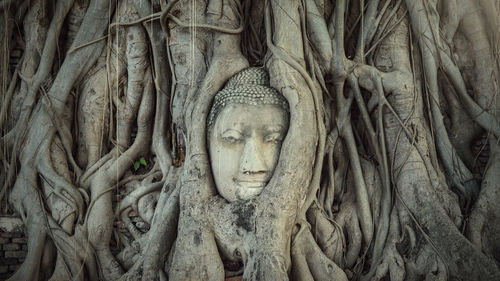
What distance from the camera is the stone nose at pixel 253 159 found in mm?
3162

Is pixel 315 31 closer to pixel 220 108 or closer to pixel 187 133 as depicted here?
pixel 220 108

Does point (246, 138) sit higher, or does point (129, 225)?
point (246, 138)

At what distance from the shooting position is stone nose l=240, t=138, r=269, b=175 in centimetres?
316

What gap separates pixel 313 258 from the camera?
124 inches

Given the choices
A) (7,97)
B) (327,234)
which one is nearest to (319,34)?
(327,234)

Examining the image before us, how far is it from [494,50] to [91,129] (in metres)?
3.01

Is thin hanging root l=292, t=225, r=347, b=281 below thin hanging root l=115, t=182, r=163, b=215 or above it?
below

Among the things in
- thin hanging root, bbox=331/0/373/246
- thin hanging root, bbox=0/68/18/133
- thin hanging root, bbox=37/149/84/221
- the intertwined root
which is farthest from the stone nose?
thin hanging root, bbox=0/68/18/133

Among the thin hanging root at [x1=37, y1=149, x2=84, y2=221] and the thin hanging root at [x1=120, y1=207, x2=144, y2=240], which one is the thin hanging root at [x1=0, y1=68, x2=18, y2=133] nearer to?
the thin hanging root at [x1=37, y1=149, x2=84, y2=221]

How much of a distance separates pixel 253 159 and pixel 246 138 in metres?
0.16

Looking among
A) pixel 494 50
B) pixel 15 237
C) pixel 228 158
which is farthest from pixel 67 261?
pixel 494 50

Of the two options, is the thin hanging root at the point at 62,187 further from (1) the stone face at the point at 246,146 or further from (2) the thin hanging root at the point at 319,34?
(2) the thin hanging root at the point at 319,34

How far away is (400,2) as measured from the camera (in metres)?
3.72

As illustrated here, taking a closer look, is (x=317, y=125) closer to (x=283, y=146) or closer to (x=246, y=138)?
(x=283, y=146)
